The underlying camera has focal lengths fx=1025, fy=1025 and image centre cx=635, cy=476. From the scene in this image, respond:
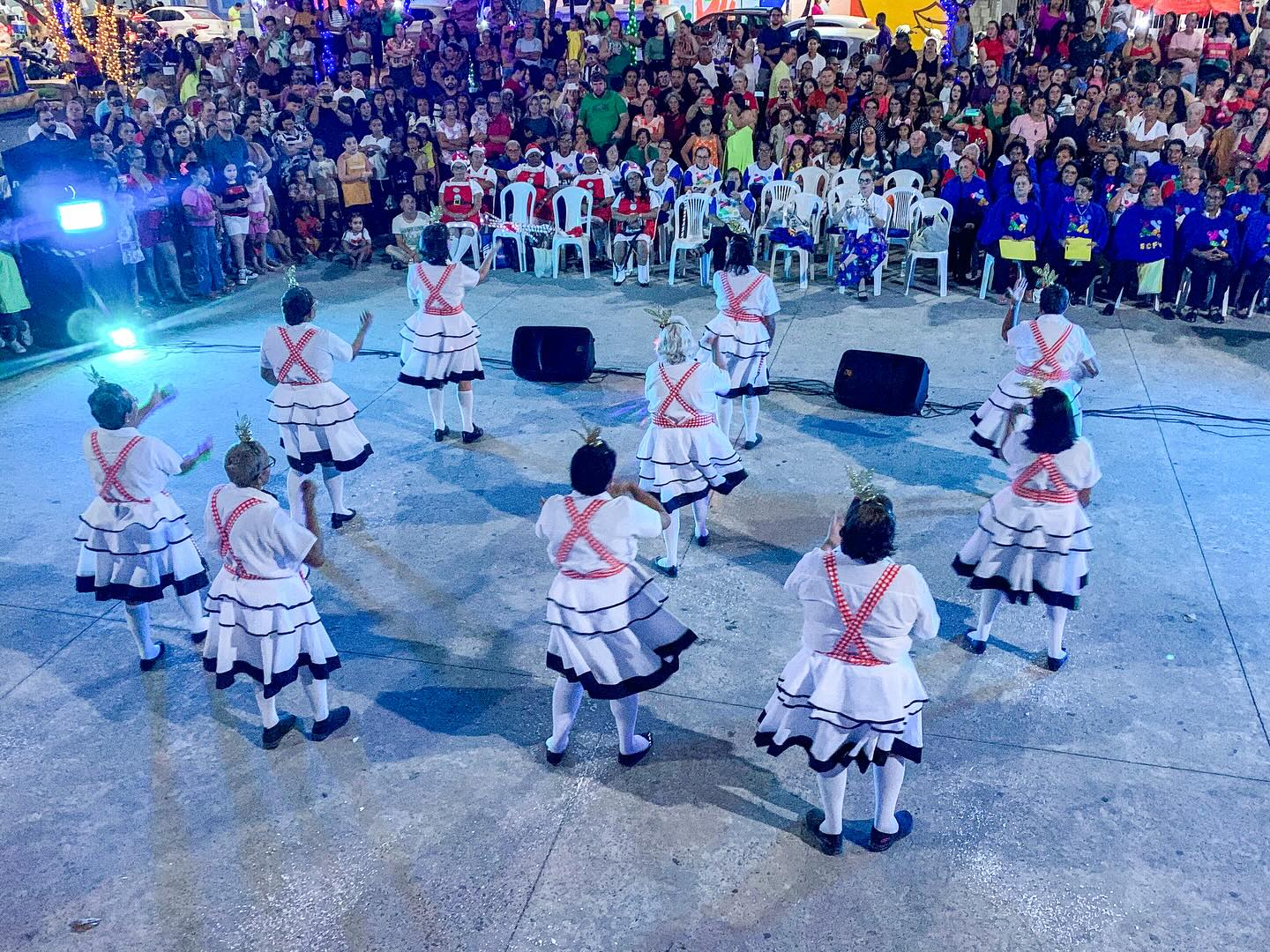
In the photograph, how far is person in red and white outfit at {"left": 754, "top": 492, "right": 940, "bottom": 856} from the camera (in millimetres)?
3465

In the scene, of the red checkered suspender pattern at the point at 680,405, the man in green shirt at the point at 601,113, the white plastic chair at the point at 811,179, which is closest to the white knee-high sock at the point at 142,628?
the red checkered suspender pattern at the point at 680,405

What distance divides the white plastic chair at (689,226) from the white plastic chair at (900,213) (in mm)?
1989

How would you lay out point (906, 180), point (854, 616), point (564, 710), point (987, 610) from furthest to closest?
1. point (906, 180)
2. point (987, 610)
3. point (564, 710)
4. point (854, 616)

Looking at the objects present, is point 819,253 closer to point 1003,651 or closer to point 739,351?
point 739,351

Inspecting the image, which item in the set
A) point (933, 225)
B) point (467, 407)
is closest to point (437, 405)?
point (467, 407)

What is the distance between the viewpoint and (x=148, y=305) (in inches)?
424

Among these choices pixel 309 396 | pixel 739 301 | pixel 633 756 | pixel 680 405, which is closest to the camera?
pixel 633 756

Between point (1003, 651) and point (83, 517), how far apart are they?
4585 mm

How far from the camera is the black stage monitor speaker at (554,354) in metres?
8.61

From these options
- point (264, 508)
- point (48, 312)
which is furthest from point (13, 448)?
point (264, 508)

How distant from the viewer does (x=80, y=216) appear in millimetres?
9617

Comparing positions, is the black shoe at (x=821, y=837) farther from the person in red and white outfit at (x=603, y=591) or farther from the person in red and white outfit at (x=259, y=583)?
the person in red and white outfit at (x=259, y=583)

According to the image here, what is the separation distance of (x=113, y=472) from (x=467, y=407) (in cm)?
307

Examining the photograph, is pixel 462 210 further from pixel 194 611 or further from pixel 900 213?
pixel 194 611
